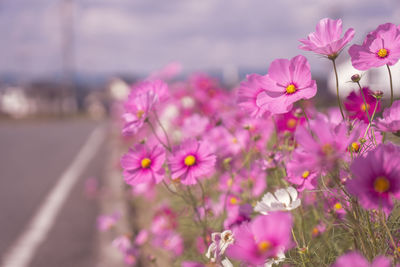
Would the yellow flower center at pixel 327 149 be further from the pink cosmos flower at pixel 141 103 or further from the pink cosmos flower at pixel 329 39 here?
the pink cosmos flower at pixel 141 103

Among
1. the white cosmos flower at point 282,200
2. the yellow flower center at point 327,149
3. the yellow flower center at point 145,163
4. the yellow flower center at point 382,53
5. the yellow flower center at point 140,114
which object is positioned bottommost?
the yellow flower center at point 145,163

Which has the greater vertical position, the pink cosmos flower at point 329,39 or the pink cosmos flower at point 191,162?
the pink cosmos flower at point 329,39

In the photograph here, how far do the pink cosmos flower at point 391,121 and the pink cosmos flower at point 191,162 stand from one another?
440 millimetres

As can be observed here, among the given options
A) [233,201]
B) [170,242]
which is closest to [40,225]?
[170,242]

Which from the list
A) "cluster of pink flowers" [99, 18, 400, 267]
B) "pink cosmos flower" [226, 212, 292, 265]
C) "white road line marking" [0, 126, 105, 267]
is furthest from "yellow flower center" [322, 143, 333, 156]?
"white road line marking" [0, 126, 105, 267]

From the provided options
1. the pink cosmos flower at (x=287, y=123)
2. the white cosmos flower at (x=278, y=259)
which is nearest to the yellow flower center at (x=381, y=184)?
the white cosmos flower at (x=278, y=259)

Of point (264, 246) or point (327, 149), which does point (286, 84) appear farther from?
point (264, 246)

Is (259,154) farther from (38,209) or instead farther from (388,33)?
(38,209)

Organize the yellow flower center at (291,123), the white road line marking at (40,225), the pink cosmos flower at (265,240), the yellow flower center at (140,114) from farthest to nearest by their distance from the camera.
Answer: the white road line marking at (40,225)
the yellow flower center at (291,123)
the yellow flower center at (140,114)
the pink cosmos flower at (265,240)

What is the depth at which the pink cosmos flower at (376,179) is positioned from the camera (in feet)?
2.21

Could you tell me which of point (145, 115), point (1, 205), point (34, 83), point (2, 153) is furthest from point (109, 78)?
point (145, 115)

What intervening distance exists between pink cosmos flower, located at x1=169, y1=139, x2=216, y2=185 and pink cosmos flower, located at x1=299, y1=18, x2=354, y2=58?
1.30 ft

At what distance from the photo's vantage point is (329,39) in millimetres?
916

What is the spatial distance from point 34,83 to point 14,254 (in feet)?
207
